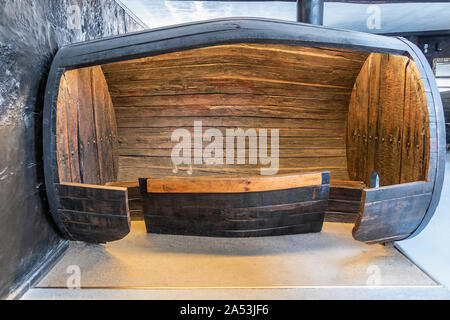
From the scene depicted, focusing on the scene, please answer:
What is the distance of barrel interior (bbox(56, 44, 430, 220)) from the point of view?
6.35 ft

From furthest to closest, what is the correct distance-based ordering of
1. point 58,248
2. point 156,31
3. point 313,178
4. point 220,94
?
point 220,94 → point 313,178 → point 58,248 → point 156,31

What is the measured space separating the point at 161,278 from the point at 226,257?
0.39 m

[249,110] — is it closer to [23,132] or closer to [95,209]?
[95,209]

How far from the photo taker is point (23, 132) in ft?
4.72

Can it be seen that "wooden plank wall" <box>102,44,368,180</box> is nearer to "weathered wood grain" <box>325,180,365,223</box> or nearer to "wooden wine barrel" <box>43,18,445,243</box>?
"wooden wine barrel" <box>43,18,445,243</box>

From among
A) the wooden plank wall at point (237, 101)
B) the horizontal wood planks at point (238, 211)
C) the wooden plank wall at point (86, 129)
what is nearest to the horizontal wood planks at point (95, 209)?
the wooden plank wall at point (86, 129)

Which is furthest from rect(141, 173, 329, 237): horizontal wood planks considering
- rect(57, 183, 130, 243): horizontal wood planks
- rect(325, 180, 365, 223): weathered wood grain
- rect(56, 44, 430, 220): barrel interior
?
rect(56, 44, 430, 220): barrel interior

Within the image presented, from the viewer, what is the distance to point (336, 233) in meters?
2.06

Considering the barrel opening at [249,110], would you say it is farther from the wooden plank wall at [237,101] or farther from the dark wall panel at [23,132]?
the dark wall panel at [23,132]

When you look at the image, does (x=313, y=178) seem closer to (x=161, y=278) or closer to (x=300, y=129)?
(x=300, y=129)

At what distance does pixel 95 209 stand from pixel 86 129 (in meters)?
0.63

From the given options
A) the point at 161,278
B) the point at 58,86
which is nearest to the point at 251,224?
the point at 161,278

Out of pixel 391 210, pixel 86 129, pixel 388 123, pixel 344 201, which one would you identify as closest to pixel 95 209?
pixel 86 129

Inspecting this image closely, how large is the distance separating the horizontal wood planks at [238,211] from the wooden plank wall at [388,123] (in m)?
0.45
